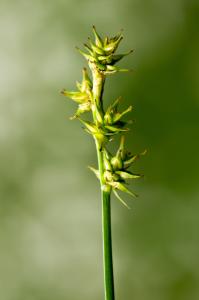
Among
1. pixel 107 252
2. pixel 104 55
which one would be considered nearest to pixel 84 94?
pixel 104 55

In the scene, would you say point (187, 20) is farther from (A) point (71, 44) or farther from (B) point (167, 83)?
(A) point (71, 44)

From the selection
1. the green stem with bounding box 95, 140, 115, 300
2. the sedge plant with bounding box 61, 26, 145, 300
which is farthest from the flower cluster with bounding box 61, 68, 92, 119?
the green stem with bounding box 95, 140, 115, 300

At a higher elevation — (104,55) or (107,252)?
(104,55)

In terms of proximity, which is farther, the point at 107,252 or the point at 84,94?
the point at 84,94

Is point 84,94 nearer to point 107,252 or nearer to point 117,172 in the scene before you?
point 117,172

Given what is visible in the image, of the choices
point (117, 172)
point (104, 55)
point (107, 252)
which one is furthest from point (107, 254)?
point (104, 55)

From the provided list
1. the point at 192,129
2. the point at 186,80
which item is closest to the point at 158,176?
the point at 192,129

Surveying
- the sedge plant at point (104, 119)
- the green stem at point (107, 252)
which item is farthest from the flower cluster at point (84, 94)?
the green stem at point (107, 252)

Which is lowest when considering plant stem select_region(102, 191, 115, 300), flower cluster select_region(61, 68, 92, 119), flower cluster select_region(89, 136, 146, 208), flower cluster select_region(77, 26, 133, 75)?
plant stem select_region(102, 191, 115, 300)

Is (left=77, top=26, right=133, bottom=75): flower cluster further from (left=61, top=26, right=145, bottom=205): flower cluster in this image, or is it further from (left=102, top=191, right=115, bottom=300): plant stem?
(left=102, top=191, right=115, bottom=300): plant stem

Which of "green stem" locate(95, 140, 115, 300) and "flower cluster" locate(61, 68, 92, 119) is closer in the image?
"green stem" locate(95, 140, 115, 300)
